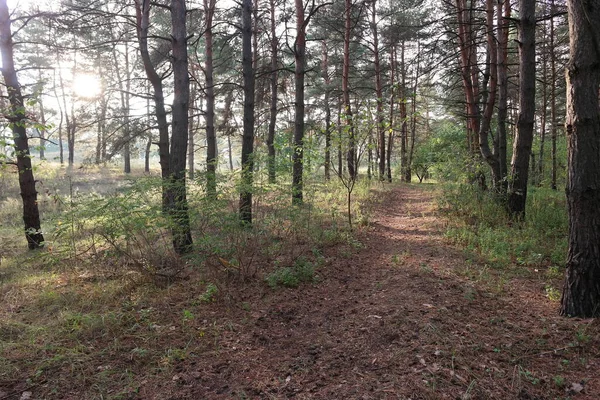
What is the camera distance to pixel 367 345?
3.15 metres

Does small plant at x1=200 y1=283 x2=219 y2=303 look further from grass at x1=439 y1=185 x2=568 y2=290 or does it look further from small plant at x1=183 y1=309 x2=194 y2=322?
grass at x1=439 y1=185 x2=568 y2=290

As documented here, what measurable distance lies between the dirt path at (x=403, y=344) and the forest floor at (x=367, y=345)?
0.04 ft

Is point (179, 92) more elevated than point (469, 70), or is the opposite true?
point (469, 70)

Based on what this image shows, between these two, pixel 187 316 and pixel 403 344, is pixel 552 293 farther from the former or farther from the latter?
pixel 187 316

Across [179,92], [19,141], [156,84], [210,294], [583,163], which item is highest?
[156,84]

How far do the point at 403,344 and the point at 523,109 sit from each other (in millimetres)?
6119

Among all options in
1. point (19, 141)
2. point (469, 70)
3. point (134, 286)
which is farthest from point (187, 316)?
point (469, 70)

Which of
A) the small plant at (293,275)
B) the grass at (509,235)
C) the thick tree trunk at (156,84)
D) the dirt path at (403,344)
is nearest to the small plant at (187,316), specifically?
the dirt path at (403,344)

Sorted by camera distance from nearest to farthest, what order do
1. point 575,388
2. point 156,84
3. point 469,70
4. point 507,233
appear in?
point 575,388 → point 507,233 → point 156,84 → point 469,70

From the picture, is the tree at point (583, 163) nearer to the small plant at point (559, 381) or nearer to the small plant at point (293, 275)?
the small plant at point (559, 381)

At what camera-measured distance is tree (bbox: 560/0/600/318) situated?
3184mm

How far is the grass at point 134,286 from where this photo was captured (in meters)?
3.03

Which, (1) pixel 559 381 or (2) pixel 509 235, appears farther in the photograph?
(2) pixel 509 235

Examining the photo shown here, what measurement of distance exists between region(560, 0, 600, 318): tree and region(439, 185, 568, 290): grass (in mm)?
514
